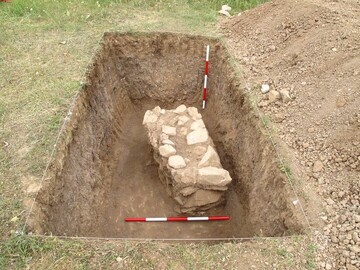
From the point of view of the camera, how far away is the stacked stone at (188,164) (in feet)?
14.1

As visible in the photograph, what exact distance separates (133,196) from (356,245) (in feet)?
9.62

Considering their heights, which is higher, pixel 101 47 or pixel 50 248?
pixel 101 47

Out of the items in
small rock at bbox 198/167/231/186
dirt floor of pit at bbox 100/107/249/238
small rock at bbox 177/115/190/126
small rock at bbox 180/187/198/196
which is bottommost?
dirt floor of pit at bbox 100/107/249/238

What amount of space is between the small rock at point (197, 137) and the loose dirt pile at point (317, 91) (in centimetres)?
91

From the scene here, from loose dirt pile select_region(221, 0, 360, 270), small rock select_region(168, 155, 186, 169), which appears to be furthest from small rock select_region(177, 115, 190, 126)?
loose dirt pile select_region(221, 0, 360, 270)

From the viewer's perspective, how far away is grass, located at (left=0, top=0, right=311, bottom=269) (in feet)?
9.11

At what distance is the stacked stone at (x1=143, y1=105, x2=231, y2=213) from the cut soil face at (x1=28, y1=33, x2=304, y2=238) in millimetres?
246

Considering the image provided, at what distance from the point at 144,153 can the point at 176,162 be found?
1137mm

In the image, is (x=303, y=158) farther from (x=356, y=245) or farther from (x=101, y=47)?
(x=101, y=47)

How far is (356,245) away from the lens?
2762mm

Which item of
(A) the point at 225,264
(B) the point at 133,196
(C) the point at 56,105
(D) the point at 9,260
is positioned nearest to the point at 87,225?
(B) the point at 133,196

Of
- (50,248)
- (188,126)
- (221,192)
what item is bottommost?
(221,192)

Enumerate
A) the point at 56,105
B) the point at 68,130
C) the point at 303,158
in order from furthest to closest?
the point at 56,105 < the point at 68,130 < the point at 303,158

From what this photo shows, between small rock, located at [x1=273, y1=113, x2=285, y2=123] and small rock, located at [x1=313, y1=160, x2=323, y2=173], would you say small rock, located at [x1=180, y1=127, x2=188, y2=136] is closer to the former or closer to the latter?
small rock, located at [x1=273, y1=113, x2=285, y2=123]
